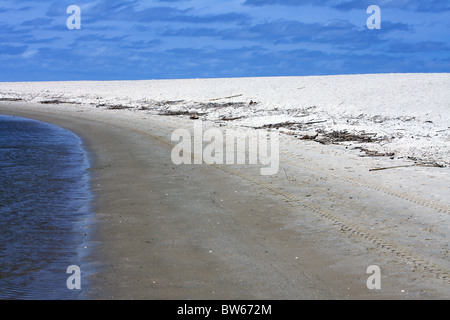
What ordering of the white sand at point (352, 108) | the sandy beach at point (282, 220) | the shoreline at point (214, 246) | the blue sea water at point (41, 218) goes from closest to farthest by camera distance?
the shoreline at point (214, 246) → the sandy beach at point (282, 220) → the blue sea water at point (41, 218) → the white sand at point (352, 108)

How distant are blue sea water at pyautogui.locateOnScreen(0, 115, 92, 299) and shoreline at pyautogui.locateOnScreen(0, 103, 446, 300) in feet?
1.14

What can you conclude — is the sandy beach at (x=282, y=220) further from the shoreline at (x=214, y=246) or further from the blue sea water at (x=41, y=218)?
the blue sea water at (x=41, y=218)

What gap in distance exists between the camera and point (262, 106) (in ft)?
73.4

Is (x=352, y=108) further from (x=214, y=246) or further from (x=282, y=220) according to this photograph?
(x=214, y=246)

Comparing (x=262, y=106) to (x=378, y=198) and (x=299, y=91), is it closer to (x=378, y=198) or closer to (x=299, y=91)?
(x=299, y=91)

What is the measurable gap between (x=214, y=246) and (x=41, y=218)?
2990 millimetres

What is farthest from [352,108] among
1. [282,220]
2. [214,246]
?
[214,246]

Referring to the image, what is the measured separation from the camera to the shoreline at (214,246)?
471cm

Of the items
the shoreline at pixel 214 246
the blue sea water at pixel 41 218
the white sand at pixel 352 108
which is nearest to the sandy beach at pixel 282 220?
the shoreline at pixel 214 246

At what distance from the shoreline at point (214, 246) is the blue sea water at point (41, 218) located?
0.35 metres

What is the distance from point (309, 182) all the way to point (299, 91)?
1617 cm

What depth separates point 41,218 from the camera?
24.5ft

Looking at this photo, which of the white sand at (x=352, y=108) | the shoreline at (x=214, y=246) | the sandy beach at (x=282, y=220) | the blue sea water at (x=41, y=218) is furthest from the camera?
the white sand at (x=352, y=108)

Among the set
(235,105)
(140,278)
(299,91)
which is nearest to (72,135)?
(235,105)
